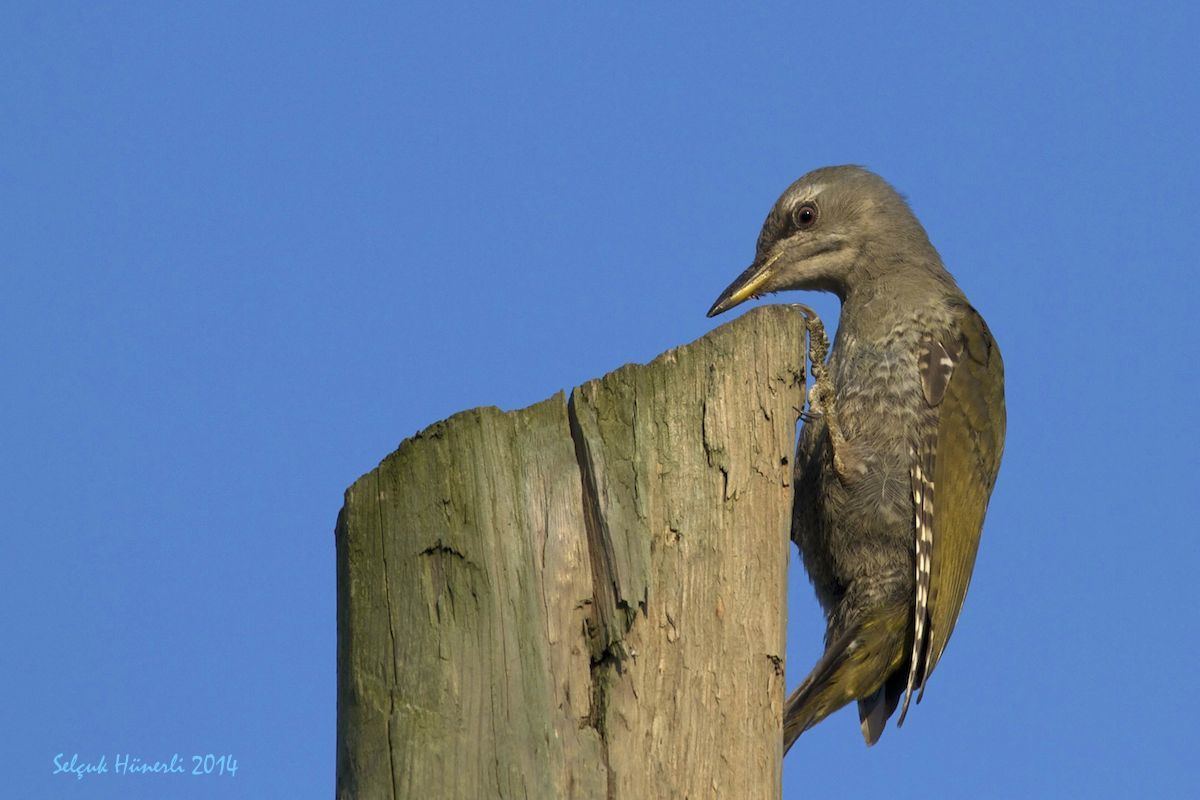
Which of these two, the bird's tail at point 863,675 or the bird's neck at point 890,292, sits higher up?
the bird's neck at point 890,292

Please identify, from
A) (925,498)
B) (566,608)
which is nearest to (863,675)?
(925,498)

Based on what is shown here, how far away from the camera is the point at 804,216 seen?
6.20m

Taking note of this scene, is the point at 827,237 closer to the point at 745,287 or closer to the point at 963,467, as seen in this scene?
the point at 745,287

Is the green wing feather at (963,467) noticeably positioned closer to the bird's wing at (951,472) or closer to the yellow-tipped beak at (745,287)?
the bird's wing at (951,472)

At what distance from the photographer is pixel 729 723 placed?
114 inches

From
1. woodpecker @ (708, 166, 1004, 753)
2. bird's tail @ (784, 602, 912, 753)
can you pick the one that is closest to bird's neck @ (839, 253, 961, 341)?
woodpecker @ (708, 166, 1004, 753)

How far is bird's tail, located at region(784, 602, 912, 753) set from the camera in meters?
4.50

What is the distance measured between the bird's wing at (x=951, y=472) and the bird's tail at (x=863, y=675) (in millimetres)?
91

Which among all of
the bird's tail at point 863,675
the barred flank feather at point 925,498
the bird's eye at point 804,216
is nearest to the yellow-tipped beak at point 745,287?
the bird's eye at point 804,216

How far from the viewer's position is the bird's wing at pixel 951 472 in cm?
525

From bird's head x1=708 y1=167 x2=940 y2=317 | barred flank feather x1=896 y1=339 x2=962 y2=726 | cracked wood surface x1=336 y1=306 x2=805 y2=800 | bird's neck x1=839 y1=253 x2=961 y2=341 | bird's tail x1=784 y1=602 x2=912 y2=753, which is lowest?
cracked wood surface x1=336 y1=306 x2=805 y2=800

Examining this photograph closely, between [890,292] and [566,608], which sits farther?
[890,292]

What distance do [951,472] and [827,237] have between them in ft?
4.14

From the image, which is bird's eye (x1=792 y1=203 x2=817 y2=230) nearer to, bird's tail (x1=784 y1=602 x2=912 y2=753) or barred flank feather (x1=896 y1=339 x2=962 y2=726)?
barred flank feather (x1=896 y1=339 x2=962 y2=726)
